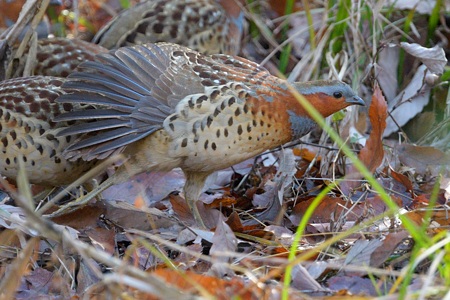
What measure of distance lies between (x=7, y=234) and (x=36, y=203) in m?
0.81

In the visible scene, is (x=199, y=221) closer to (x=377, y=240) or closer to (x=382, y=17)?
(x=377, y=240)

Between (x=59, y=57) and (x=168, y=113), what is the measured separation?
149 centimetres

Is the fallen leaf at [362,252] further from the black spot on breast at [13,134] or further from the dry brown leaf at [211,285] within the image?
the black spot on breast at [13,134]

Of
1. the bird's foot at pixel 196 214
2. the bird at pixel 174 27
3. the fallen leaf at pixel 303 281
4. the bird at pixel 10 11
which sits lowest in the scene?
the bird's foot at pixel 196 214

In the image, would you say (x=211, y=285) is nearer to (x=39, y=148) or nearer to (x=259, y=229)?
(x=259, y=229)

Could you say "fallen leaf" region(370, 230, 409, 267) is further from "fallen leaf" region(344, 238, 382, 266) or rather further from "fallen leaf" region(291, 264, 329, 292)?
"fallen leaf" region(291, 264, 329, 292)

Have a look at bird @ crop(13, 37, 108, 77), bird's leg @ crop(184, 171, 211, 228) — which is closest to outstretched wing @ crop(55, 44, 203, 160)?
bird's leg @ crop(184, 171, 211, 228)

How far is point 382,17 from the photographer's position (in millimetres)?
4848

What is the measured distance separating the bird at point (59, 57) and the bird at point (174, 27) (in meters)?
0.55

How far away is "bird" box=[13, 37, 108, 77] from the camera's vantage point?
4582 mm

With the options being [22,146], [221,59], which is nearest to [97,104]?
[22,146]

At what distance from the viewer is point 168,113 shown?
3.37 m

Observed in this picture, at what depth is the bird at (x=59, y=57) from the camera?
4.58m

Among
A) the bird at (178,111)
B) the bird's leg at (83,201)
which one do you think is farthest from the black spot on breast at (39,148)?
the bird's leg at (83,201)
